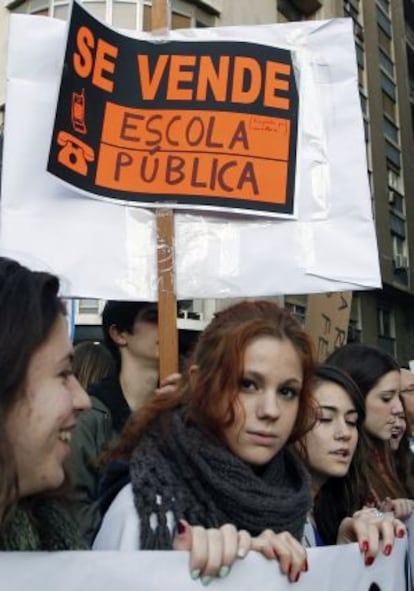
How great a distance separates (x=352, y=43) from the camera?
90.7 inches

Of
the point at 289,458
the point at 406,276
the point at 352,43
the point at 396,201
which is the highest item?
the point at 396,201

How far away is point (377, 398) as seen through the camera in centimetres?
239

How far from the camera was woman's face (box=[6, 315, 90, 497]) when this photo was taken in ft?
3.29

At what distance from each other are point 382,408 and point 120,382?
93 cm

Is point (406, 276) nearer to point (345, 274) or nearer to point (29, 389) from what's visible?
point (345, 274)

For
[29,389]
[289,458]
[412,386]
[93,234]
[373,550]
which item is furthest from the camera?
[412,386]

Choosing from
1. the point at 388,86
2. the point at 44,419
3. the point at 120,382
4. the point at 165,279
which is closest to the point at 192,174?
the point at 165,279

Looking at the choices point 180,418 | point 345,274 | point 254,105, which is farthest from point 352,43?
point 180,418

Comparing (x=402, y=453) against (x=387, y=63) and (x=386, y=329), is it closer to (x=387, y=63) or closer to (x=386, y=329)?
(x=386, y=329)

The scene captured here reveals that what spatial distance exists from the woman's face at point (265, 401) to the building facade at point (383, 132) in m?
11.1

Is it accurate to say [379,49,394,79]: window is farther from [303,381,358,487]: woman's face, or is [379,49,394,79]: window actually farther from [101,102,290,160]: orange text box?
[303,381,358,487]: woman's face

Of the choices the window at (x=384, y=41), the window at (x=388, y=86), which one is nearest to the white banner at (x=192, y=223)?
the window at (x=388, y=86)

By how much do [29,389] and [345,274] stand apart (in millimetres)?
1303

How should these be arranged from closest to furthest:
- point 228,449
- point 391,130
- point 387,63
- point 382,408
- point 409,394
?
point 228,449
point 382,408
point 409,394
point 391,130
point 387,63
